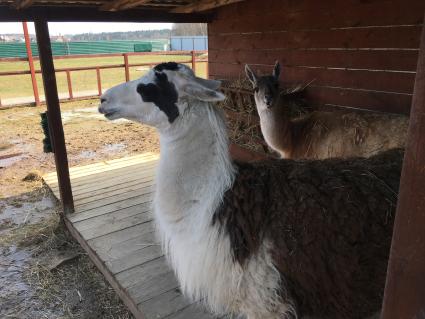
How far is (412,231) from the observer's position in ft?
2.86

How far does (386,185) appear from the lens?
6.10ft

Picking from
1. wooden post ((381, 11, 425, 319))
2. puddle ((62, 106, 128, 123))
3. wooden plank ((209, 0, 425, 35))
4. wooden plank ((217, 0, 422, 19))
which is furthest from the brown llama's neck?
puddle ((62, 106, 128, 123))

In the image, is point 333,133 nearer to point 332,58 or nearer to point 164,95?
point 332,58

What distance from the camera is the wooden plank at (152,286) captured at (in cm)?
278

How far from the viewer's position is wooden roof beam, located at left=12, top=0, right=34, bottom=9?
308 cm

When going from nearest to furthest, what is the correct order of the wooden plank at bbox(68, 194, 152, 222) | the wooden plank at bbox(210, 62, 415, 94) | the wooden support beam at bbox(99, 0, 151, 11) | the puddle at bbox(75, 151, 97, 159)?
1. the wooden plank at bbox(210, 62, 415, 94)
2. the wooden support beam at bbox(99, 0, 151, 11)
3. the wooden plank at bbox(68, 194, 152, 222)
4. the puddle at bbox(75, 151, 97, 159)

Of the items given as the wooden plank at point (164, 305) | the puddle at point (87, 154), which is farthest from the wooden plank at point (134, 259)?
the puddle at point (87, 154)

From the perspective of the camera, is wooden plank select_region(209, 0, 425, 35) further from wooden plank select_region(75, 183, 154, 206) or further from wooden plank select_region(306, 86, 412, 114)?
wooden plank select_region(75, 183, 154, 206)

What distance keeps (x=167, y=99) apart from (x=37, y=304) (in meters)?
2.33

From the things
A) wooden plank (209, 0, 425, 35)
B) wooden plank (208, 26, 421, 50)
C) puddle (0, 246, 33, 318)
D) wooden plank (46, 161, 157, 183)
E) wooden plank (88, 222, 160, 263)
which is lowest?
puddle (0, 246, 33, 318)

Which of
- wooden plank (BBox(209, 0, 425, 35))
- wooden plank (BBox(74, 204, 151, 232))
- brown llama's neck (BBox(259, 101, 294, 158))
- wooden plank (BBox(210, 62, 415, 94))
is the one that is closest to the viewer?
wooden plank (BBox(209, 0, 425, 35))

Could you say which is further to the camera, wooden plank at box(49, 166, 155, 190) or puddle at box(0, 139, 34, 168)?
puddle at box(0, 139, 34, 168)

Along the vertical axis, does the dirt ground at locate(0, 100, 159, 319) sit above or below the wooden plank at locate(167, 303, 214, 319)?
below

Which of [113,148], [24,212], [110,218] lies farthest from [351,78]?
[113,148]
